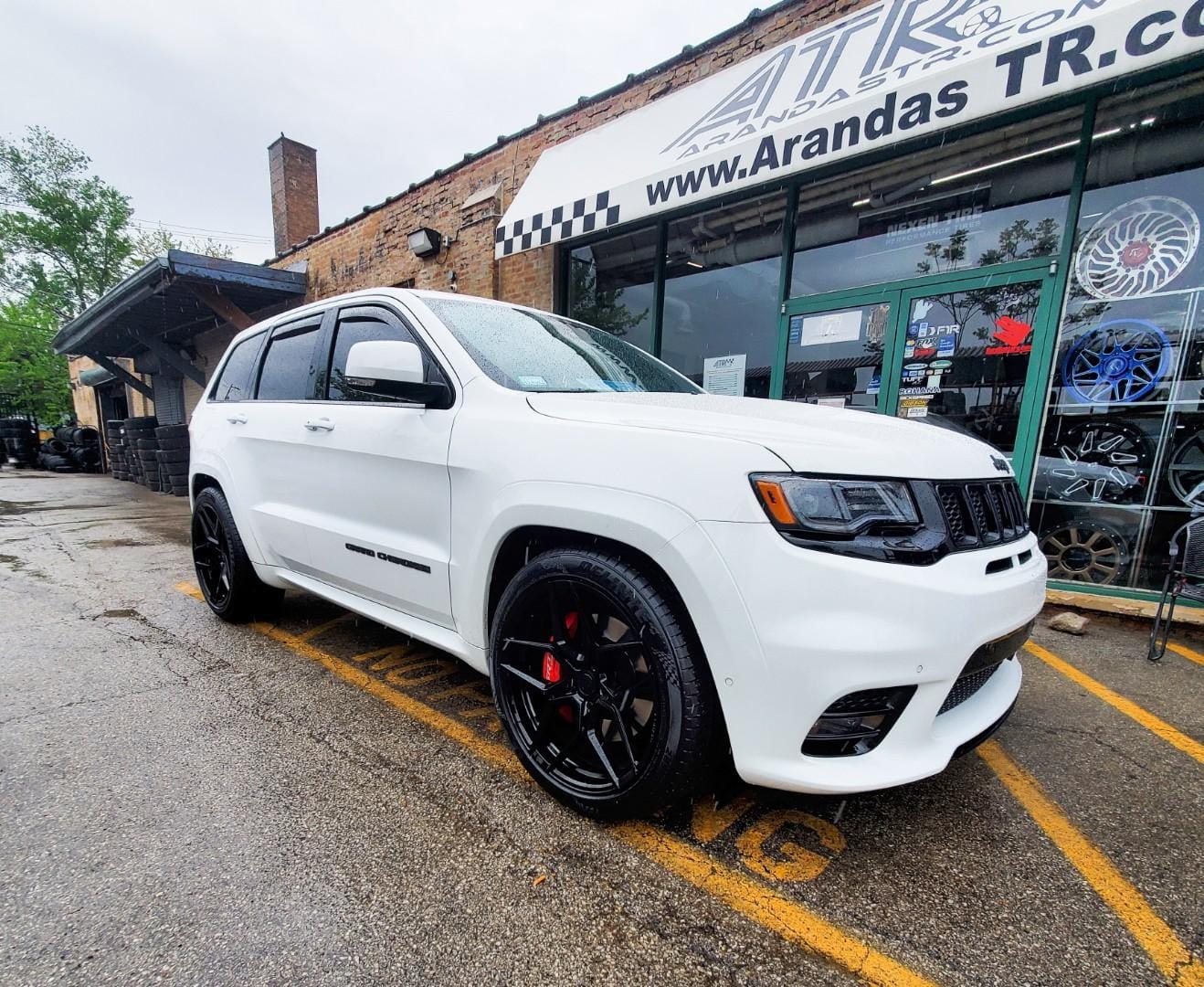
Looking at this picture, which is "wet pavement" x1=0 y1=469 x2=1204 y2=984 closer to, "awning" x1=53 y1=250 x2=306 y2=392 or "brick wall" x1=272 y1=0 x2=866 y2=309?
"brick wall" x1=272 y1=0 x2=866 y2=309

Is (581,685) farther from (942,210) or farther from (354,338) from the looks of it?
(942,210)

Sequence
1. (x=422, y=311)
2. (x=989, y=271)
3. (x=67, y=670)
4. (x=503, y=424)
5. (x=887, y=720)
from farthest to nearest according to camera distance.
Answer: (x=989, y=271) < (x=67, y=670) < (x=422, y=311) < (x=503, y=424) < (x=887, y=720)

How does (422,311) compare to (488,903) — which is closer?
(488,903)

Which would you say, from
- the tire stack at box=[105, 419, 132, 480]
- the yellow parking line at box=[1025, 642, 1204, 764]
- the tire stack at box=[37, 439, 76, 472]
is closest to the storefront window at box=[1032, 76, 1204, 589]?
the yellow parking line at box=[1025, 642, 1204, 764]

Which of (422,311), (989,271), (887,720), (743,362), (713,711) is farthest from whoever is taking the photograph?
(743,362)

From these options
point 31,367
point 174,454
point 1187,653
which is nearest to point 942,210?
point 1187,653

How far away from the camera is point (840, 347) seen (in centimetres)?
531

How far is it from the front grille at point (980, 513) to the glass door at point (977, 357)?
3239mm

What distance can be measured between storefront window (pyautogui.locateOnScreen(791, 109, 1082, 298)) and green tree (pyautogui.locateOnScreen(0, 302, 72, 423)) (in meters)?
34.3

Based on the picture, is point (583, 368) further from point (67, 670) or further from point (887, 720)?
point (67, 670)

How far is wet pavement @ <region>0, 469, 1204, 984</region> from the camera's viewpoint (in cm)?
133

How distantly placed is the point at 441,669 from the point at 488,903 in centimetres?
158

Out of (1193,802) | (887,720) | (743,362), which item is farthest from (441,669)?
(743,362)

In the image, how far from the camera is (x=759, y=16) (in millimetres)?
5320
